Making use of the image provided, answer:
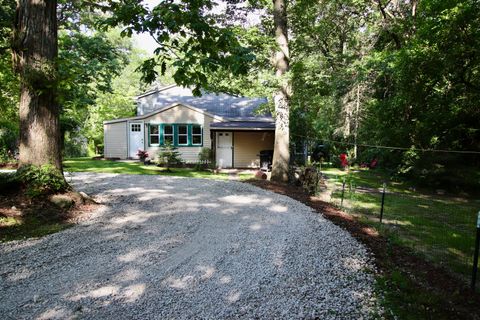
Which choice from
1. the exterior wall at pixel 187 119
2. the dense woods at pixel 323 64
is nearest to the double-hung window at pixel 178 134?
the exterior wall at pixel 187 119

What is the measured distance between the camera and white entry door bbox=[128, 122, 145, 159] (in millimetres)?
19734

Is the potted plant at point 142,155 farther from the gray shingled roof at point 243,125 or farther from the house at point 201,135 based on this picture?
the gray shingled roof at point 243,125

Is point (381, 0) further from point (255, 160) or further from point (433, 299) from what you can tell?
point (433, 299)

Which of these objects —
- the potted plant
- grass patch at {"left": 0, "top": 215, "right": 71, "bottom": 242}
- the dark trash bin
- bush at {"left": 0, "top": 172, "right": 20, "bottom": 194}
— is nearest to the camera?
grass patch at {"left": 0, "top": 215, "right": 71, "bottom": 242}

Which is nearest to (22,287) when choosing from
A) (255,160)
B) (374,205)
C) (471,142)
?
(374,205)

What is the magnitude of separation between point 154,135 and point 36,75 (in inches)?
499

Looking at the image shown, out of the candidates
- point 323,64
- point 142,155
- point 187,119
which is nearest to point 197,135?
point 187,119

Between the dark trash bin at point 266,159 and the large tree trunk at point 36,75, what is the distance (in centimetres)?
1147

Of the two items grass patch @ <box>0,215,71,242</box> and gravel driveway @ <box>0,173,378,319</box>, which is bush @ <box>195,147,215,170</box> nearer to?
gravel driveway @ <box>0,173,378,319</box>

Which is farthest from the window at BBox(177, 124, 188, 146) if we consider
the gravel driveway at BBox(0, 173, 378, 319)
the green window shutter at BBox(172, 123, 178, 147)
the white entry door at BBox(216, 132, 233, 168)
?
the gravel driveway at BBox(0, 173, 378, 319)

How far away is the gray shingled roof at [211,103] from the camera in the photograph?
20469mm

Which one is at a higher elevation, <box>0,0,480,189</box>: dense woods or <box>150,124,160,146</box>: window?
<box>0,0,480,189</box>: dense woods

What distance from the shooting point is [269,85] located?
444 inches

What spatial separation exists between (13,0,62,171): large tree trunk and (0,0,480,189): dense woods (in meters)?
0.06
